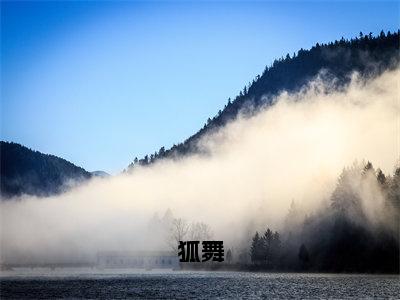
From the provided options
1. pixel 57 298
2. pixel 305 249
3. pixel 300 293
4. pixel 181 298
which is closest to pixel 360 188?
pixel 305 249

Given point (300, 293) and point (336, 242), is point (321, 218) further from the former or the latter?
point (300, 293)

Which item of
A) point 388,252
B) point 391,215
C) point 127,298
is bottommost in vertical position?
point 127,298

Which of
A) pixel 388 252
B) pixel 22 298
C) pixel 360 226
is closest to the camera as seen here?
pixel 22 298

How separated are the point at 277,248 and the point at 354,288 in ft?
315

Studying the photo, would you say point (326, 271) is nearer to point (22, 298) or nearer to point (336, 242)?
point (336, 242)

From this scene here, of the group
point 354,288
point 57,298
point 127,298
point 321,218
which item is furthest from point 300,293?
point 321,218

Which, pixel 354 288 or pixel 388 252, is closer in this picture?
pixel 354 288

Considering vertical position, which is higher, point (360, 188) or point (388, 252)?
point (360, 188)

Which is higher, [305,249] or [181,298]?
[305,249]

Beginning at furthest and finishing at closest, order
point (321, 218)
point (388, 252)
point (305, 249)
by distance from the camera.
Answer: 1. point (321, 218)
2. point (305, 249)
3. point (388, 252)

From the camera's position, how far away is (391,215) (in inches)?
6240

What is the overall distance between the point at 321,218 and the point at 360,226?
2480cm

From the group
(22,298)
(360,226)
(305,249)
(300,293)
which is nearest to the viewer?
(22,298)

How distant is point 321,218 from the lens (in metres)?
189
